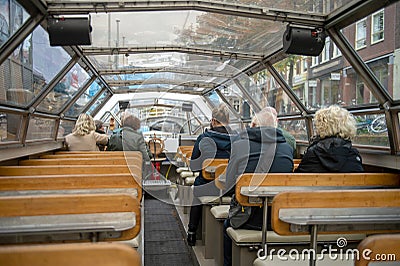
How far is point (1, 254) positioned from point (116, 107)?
31.1 feet

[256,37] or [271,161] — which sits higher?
[256,37]

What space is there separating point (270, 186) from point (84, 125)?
149 inches

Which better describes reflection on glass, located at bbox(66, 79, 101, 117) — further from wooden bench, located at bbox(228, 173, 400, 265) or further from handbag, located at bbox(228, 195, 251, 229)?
wooden bench, located at bbox(228, 173, 400, 265)

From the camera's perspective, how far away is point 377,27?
3.64 metres

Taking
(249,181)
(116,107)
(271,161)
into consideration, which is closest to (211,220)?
(271,161)

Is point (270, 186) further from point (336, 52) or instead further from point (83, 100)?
point (83, 100)

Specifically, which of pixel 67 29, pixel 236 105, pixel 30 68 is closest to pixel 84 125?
pixel 30 68

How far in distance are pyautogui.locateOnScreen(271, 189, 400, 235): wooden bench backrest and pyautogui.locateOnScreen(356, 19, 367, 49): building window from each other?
2295 mm

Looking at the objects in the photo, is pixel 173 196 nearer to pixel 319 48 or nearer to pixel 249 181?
pixel 319 48

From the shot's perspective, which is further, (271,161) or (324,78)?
(324,78)

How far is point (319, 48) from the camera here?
4.18m

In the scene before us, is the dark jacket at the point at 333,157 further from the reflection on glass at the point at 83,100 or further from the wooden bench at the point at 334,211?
the reflection on glass at the point at 83,100

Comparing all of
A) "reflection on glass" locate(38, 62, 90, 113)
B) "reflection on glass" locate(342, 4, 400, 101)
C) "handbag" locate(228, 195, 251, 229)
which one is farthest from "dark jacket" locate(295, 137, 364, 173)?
"reflection on glass" locate(38, 62, 90, 113)

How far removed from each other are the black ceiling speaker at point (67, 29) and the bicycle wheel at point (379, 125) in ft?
10.9
